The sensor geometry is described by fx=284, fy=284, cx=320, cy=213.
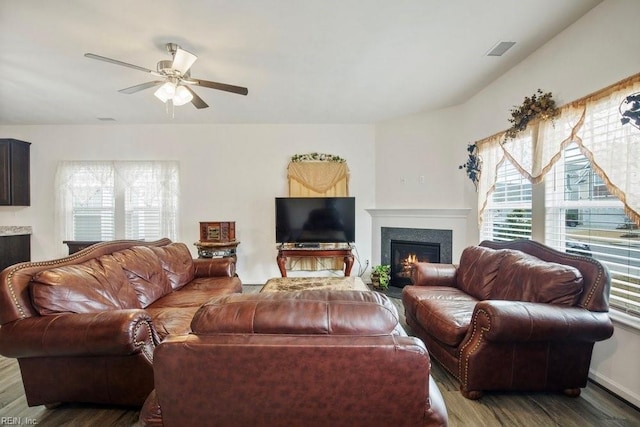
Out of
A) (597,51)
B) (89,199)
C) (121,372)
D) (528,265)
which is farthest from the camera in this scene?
(89,199)

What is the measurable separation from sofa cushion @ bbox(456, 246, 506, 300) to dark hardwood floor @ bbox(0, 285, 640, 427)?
84cm

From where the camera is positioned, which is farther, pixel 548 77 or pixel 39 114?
pixel 39 114

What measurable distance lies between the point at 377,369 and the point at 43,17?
3.20 metres

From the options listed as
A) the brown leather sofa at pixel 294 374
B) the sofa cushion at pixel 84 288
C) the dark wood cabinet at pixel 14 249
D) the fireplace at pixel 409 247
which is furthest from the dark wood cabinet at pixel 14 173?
the fireplace at pixel 409 247

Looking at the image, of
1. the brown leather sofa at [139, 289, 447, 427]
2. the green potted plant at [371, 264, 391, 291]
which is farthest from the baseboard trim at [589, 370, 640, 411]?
the green potted plant at [371, 264, 391, 291]

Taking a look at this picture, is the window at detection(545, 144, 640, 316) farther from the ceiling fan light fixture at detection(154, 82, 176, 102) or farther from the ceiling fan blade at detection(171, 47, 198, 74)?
the ceiling fan light fixture at detection(154, 82, 176, 102)

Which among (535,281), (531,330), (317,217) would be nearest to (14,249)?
(317,217)

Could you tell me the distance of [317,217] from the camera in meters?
4.49

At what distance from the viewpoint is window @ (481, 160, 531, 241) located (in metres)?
2.96

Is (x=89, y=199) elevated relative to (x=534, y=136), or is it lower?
lower

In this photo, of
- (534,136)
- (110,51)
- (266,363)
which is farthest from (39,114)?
(534,136)

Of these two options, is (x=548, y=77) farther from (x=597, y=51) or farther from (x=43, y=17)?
(x=43, y=17)

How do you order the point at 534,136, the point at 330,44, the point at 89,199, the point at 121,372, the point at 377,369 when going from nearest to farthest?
the point at 377,369 < the point at 121,372 < the point at 330,44 < the point at 534,136 < the point at 89,199

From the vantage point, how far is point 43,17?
210cm
